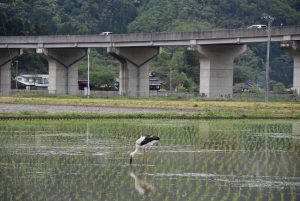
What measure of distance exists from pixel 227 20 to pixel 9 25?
4342cm

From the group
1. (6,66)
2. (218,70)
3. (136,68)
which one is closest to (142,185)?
(218,70)

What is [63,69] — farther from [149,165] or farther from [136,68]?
[149,165]

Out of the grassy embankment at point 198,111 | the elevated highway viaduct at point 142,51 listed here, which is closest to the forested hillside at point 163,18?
the elevated highway viaduct at point 142,51

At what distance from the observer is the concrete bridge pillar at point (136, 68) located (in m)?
84.2

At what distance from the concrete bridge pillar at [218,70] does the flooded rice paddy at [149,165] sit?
39570mm

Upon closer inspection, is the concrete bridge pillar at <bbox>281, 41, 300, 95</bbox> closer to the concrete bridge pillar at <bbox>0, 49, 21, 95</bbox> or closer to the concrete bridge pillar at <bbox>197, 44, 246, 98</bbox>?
the concrete bridge pillar at <bbox>197, 44, 246, 98</bbox>

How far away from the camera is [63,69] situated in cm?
8919

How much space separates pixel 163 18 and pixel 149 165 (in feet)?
385

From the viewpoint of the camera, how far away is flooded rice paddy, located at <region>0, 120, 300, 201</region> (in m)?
16.9

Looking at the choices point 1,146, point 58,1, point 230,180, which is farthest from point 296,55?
point 58,1

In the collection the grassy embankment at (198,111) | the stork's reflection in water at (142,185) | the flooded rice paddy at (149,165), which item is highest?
the grassy embankment at (198,111)

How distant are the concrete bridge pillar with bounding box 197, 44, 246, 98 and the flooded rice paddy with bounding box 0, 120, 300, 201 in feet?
130

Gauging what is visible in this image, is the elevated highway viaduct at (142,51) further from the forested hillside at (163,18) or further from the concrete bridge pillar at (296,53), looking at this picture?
the forested hillside at (163,18)

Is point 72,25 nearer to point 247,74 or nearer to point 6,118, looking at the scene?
point 247,74
